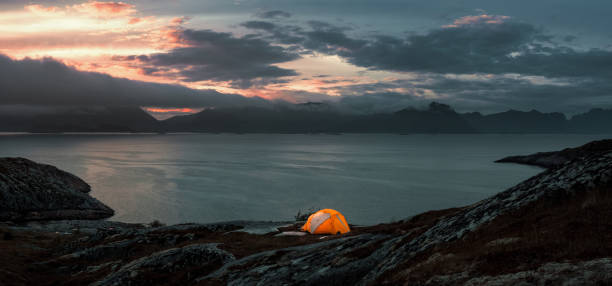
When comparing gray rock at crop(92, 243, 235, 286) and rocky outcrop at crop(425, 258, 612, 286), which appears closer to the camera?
rocky outcrop at crop(425, 258, 612, 286)

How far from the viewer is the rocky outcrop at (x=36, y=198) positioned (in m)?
72.1

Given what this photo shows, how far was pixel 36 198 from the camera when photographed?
7706 cm

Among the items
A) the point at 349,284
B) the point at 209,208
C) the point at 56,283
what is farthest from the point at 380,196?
the point at 349,284

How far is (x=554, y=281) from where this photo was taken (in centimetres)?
675

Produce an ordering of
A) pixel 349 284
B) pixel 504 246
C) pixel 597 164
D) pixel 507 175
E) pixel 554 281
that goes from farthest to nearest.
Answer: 1. pixel 507 175
2. pixel 349 284
3. pixel 597 164
4. pixel 504 246
5. pixel 554 281

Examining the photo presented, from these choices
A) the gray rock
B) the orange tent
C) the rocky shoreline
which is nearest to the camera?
the rocky shoreline

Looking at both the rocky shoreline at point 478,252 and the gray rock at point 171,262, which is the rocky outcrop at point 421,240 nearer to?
the rocky shoreline at point 478,252

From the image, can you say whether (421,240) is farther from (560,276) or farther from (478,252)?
(560,276)

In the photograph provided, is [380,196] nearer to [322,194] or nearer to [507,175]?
[322,194]

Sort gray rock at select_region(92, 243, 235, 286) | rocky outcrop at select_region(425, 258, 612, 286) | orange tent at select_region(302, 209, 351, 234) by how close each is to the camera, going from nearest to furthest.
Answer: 1. rocky outcrop at select_region(425, 258, 612, 286)
2. gray rock at select_region(92, 243, 235, 286)
3. orange tent at select_region(302, 209, 351, 234)

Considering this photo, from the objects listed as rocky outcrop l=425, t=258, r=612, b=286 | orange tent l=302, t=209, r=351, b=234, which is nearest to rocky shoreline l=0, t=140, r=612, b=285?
rocky outcrop l=425, t=258, r=612, b=286

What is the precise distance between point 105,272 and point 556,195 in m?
28.1

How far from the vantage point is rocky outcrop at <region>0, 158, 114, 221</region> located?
2840 inches

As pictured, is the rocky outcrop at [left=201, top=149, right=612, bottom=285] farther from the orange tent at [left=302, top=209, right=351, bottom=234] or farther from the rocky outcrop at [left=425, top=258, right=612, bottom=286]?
the orange tent at [left=302, top=209, right=351, bottom=234]
